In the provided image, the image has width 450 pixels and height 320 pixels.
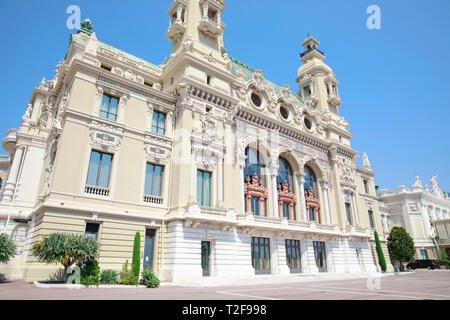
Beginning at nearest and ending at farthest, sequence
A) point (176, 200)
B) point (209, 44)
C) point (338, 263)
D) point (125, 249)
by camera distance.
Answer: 1. point (125, 249)
2. point (176, 200)
3. point (209, 44)
4. point (338, 263)

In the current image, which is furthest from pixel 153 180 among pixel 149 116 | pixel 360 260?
pixel 360 260

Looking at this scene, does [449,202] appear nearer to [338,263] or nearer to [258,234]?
[338,263]

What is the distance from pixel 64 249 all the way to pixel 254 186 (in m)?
18.5

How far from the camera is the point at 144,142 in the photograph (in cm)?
2405

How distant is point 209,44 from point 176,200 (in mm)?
17701

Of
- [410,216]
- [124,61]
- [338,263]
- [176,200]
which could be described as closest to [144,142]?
[176,200]

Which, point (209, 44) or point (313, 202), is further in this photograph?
point (313, 202)

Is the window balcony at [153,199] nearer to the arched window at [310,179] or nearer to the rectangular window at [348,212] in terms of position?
the arched window at [310,179]

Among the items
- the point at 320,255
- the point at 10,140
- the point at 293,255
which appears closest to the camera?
the point at 10,140

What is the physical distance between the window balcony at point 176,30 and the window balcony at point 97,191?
1866 centimetres

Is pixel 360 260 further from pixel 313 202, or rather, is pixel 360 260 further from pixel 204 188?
pixel 204 188

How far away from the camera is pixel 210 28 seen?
3072cm
